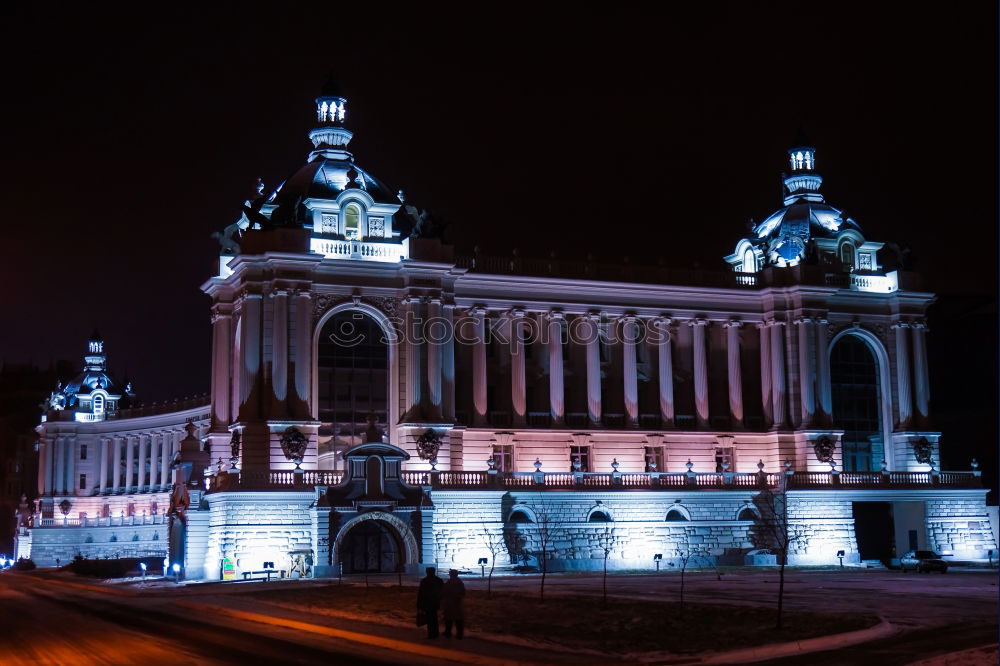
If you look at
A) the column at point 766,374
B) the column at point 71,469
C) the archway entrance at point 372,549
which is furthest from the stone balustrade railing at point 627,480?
the column at point 71,469

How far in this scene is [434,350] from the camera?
74.9 meters

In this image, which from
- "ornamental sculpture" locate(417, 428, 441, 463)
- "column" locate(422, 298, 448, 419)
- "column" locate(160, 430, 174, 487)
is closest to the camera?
"ornamental sculpture" locate(417, 428, 441, 463)

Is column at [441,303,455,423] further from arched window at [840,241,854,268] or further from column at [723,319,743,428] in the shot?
arched window at [840,241,854,268]

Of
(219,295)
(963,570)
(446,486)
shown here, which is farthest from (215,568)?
(963,570)

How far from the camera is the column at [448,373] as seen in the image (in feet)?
246

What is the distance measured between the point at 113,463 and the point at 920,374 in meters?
83.2

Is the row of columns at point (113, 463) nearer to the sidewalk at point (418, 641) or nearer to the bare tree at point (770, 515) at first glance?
the bare tree at point (770, 515)

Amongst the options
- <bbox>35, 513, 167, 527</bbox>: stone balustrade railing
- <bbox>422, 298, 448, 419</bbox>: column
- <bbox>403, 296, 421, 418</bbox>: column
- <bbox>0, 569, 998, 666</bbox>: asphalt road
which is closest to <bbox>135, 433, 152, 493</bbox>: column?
<bbox>35, 513, 167, 527</bbox>: stone balustrade railing

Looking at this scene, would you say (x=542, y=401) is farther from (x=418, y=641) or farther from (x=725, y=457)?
(x=418, y=641)

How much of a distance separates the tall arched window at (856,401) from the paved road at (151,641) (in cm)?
5035

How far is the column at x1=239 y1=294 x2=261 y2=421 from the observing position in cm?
7144

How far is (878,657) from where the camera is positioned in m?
27.8

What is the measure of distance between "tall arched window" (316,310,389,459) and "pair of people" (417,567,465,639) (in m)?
42.5

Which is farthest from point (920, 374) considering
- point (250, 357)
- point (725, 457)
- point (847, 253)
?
point (250, 357)
